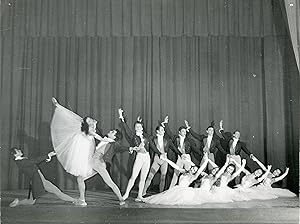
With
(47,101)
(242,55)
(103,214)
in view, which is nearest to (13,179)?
(47,101)

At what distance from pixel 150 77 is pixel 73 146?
2.50 meters

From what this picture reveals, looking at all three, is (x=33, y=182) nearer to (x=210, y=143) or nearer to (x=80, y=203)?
(x=80, y=203)

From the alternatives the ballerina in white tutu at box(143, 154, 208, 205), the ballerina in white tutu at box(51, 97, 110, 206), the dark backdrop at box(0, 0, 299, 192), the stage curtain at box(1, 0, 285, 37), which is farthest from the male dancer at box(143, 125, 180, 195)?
the stage curtain at box(1, 0, 285, 37)

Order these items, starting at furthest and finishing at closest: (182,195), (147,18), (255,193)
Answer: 1. (147,18)
2. (255,193)
3. (182,195)

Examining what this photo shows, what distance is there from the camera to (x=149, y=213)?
4797 millimetres

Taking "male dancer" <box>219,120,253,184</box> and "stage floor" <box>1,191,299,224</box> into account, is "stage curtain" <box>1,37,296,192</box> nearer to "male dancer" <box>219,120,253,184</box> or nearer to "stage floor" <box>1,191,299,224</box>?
"male dancer" <box>219,120,253,184</box>

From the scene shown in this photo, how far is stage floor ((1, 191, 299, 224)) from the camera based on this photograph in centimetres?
451

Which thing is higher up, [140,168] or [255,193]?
[140,168]

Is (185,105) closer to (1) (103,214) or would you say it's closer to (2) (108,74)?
(2) (108,74)

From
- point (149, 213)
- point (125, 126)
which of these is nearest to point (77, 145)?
point (125, 126)

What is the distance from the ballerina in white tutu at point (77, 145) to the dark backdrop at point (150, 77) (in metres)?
1.63

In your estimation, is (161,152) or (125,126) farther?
(125,126)

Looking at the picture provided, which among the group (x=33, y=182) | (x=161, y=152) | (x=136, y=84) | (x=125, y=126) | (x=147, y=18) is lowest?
(x=33, y=182)

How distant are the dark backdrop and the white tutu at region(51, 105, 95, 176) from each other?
A: 159 centimetres
